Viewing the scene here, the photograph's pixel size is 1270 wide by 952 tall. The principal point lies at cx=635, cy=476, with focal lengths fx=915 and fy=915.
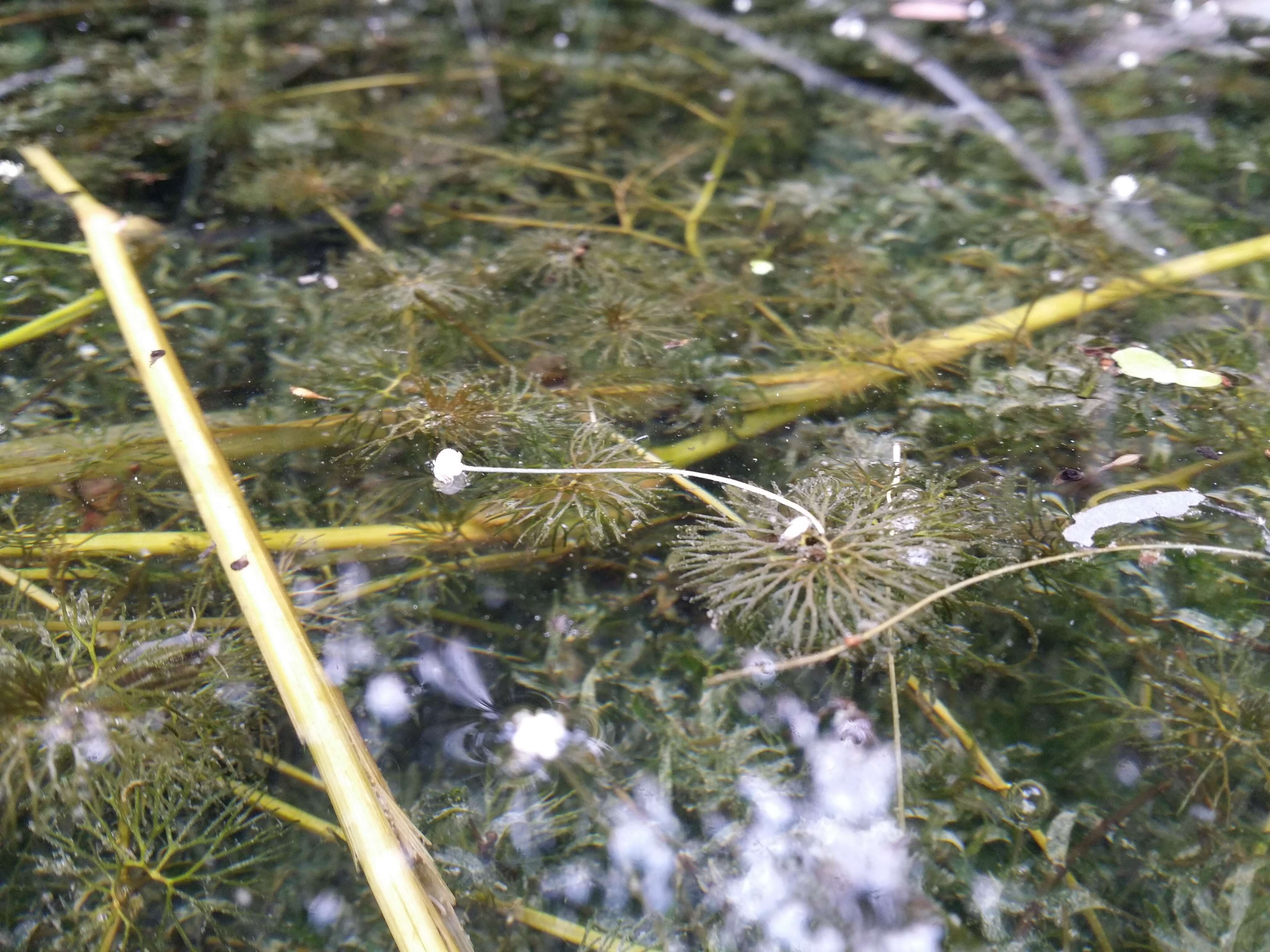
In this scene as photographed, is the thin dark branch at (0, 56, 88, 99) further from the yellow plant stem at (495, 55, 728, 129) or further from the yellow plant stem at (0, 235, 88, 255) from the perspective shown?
the yellow plant stem at (495, 55, 728, 129)

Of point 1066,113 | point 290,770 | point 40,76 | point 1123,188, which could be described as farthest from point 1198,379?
point 40,76

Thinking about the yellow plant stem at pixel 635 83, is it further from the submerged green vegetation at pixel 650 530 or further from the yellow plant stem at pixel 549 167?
the yellow plant stem at pixel 549 167

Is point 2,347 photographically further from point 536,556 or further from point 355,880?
point 355,880

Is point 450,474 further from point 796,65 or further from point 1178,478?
point 796,65

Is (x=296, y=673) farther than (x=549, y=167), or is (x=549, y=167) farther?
(x=549, y=167)

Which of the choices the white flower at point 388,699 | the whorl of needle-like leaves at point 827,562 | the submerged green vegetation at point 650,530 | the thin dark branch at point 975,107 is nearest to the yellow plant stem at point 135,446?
the submerged green vegetation at point 650,530

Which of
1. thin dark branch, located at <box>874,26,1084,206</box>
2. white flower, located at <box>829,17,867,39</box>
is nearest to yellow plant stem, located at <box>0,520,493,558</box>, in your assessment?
thin dark branch, located at <box>874,26,1084,206</box>
